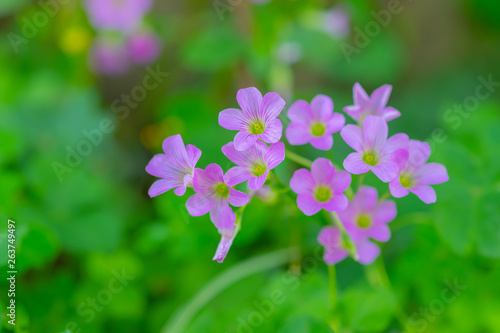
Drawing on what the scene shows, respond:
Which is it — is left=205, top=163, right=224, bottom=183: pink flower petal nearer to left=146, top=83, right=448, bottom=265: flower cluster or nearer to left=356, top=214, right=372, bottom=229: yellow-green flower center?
left=146, top=83, right=448, bottom=265: flower cluster

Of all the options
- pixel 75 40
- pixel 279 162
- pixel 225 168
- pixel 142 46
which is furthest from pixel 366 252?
pixel 75 40

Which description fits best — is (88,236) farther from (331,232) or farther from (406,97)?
(406,97)

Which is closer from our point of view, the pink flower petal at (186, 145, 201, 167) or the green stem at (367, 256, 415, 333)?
the pink flower petal at (186, 145, 201, 167)

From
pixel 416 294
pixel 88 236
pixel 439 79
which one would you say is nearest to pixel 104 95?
pixel 88 236

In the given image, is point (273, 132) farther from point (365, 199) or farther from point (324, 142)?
point (365, 199)

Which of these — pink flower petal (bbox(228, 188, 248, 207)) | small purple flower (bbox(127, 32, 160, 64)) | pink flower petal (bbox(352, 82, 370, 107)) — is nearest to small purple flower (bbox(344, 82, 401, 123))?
pink flower petal (bbox(352, 82, 370, 107))

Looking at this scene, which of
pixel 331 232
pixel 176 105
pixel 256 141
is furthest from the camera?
pixel 176 105

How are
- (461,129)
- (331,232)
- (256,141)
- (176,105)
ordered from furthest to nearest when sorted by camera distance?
1. (176,105)
2. (461,129)
3. (331,232)
4. (256,141)
